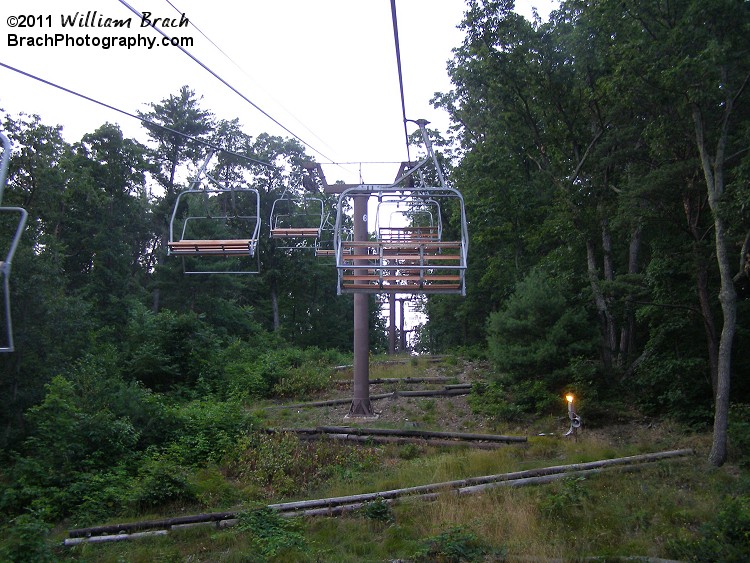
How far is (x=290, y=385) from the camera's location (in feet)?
62.5

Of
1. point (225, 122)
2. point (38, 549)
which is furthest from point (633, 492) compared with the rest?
point (225, 122)

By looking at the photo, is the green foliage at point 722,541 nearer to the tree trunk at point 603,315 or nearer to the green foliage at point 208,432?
the green foliage at point 208,432

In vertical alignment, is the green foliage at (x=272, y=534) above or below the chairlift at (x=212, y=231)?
below

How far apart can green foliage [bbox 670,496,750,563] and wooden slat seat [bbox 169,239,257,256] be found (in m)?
7.51

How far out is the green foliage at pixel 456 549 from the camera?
765 cm

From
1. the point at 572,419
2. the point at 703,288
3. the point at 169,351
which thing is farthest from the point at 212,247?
the point at 169,351

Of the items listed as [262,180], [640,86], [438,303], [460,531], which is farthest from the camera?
[262,180]

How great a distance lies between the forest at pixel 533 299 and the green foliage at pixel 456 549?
0.37 ft

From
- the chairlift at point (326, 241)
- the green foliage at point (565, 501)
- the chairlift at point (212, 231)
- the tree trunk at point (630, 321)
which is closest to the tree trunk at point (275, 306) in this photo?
the chairlift at point (212, 231)

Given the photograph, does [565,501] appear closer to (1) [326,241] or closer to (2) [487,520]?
(2) [487,520]

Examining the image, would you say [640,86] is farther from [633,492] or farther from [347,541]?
[347,541]

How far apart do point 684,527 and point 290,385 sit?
12618mm

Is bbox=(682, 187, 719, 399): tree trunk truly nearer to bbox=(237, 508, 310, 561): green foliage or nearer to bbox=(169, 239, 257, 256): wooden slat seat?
bbox=(169, 239, 257, 256): wooden slat seat

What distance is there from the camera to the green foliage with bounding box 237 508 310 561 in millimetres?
7906
